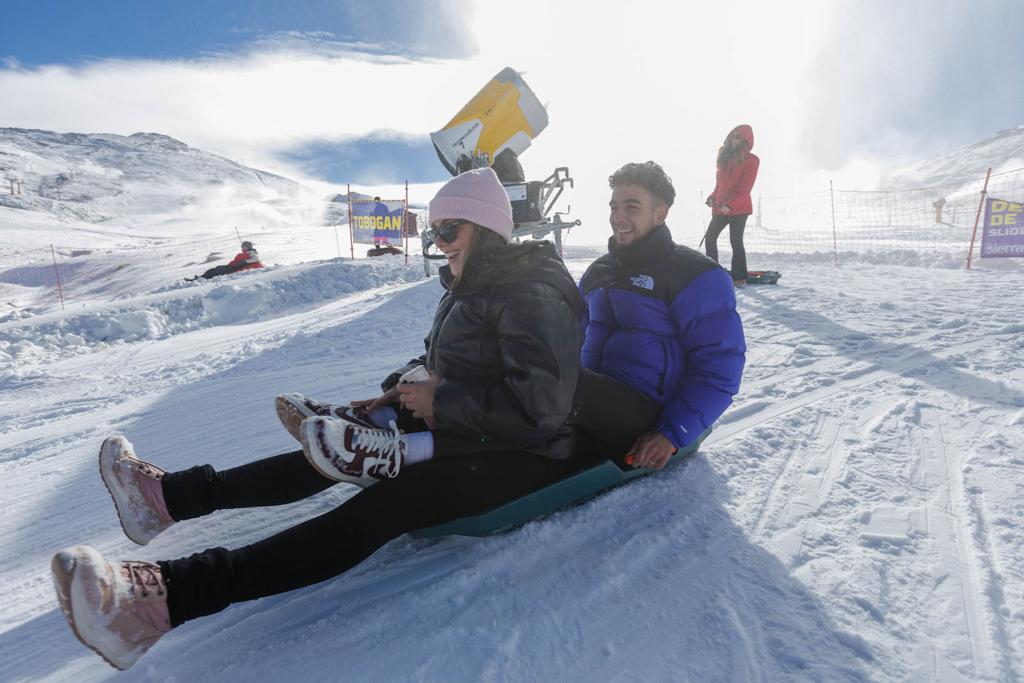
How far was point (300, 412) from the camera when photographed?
1972mm

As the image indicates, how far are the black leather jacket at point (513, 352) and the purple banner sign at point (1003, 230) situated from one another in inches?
380

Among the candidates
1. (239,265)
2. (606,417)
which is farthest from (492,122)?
(239,265)

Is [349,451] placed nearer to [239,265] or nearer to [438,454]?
[438,454]

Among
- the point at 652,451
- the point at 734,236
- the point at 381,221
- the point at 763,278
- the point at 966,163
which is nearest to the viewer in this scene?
the point at 652,451

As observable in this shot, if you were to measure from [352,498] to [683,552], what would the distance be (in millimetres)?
1083

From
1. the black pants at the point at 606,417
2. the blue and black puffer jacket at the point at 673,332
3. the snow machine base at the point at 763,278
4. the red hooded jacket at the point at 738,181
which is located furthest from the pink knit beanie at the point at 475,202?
the snow machine base at the point at 763,278

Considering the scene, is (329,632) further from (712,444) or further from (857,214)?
(857,214)

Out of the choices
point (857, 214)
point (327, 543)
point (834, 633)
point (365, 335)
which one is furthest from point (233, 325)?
point (857, 214)

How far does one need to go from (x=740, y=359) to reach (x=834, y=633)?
1.04 meters

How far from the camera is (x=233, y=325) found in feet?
23.2

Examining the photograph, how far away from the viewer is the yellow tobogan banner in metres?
7.72

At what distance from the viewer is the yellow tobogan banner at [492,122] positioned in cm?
772

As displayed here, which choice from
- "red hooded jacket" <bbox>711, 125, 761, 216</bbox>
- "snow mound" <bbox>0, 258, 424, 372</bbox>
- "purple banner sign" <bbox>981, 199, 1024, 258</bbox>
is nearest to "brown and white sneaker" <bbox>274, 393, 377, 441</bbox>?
"red hooded jacket" <bbox>711, 125, 761, 216</bbox>

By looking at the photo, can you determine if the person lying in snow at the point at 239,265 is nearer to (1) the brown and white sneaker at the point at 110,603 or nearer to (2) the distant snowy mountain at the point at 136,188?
(1) the brown and white sneaker at the point at 110,603
